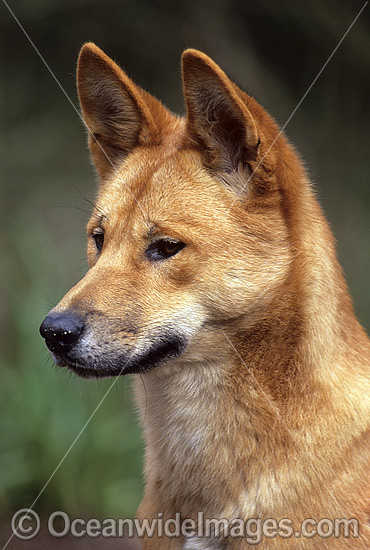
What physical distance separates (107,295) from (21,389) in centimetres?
229

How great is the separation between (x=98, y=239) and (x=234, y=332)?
2.27 ft

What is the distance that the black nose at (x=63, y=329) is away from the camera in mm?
2406

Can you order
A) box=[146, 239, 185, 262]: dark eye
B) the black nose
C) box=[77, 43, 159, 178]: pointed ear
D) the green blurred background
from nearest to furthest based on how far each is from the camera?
the black nose
box=[146, 239, 185, 262]: dark eye
box=[77, 43, 159, 178]: pointed ear
the green blurred background

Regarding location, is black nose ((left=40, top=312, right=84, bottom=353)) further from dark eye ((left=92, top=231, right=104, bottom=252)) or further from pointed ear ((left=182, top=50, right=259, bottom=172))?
pointed ear ((left=182, top=50, right=259, bottom=172))

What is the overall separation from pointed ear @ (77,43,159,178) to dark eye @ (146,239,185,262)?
1.95 ft

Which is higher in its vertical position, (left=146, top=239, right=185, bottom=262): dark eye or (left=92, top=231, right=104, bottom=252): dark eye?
(left=146, top=239, right=185, bottom=262): dark eye

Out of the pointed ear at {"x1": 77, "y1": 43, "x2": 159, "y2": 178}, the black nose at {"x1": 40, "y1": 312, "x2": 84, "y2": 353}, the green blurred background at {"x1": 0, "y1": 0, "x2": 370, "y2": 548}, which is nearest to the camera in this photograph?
the black nose at {"x1": 40, "y1": 312, "x2": 84, "y2": 353}

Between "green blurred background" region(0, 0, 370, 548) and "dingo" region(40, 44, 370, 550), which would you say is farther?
"green blurred background" region(0, 0, 370, 548)

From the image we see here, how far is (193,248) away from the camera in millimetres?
2543

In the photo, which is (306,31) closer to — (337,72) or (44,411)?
(337,72)

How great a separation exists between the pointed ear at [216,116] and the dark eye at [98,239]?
0.51 m

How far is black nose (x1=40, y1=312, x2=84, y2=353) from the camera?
7.89ft

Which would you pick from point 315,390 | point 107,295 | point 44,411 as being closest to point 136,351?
point 107,295

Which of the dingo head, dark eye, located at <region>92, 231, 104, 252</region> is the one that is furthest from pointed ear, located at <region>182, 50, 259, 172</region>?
dark eye, located at <region>92, 231, 104, 252</region>
